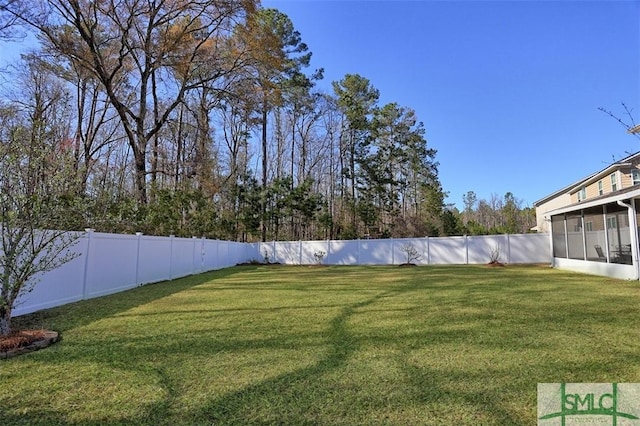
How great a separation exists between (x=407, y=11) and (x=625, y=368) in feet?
35.5

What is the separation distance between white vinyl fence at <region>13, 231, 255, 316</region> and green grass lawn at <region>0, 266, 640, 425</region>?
0.43 m

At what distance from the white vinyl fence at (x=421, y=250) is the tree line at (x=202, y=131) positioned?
3.32 metres

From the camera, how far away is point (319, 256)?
1919cm

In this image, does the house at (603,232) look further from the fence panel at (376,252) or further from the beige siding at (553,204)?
the fence panel at (376,252)

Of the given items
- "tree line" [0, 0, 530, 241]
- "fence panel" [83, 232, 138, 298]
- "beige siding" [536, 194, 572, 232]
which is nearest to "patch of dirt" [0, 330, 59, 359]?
"tree line" [0, 0, 530, 241]

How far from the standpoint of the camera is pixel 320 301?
612 cm

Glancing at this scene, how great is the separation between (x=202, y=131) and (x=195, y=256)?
831cm

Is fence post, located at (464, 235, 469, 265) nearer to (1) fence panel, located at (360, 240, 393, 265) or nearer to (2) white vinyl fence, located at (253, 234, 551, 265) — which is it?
(2) white vinyl fence, located at (253, 234, 551, 265)

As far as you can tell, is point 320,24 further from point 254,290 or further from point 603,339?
point 603,339

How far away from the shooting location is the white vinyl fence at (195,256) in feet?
20.0

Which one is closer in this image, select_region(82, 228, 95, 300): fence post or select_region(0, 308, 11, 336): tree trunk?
→ select_region(0, 308, 11, 336): tree trunk

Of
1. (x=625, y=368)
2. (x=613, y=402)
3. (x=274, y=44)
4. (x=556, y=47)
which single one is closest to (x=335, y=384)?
(x=613, y=402)
